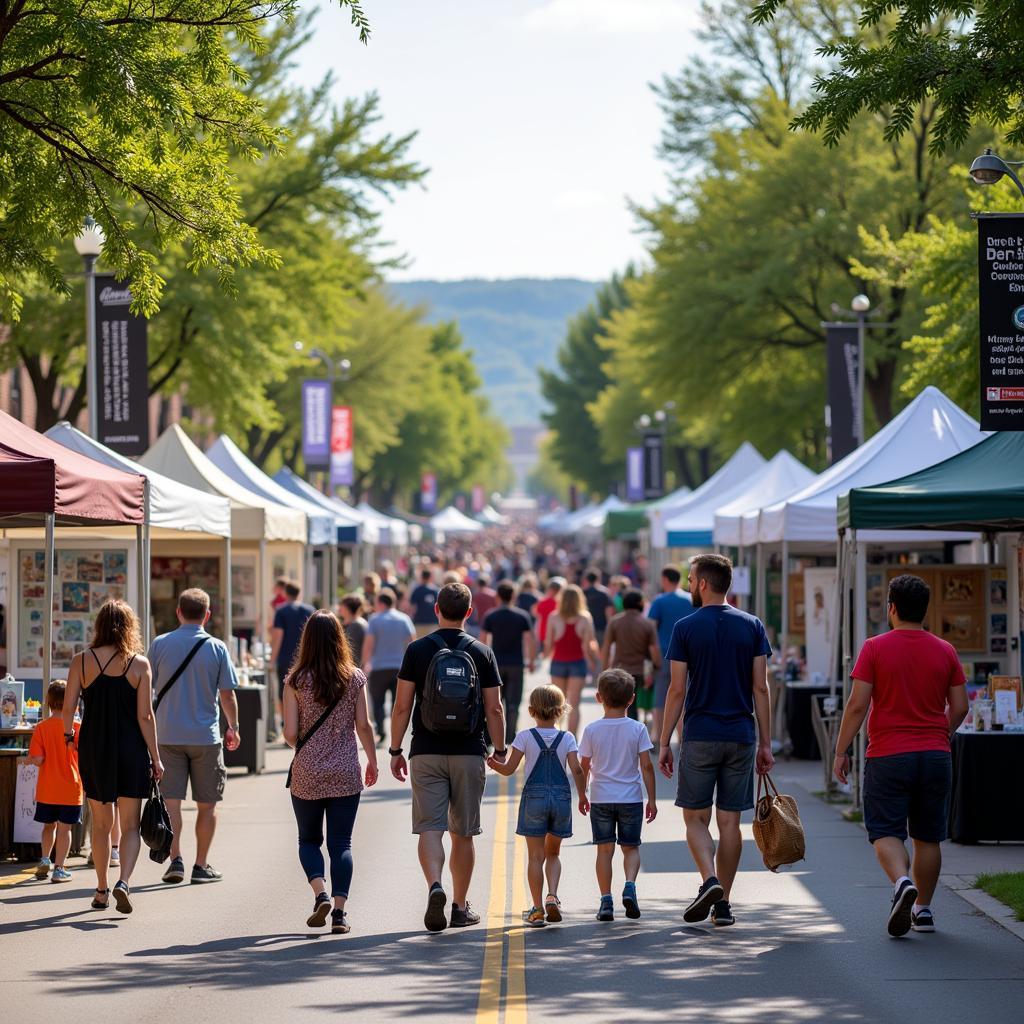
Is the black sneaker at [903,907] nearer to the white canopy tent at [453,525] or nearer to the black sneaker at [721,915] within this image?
the black sneaker at [721,915]

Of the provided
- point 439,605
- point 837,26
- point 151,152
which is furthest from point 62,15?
point 837,26

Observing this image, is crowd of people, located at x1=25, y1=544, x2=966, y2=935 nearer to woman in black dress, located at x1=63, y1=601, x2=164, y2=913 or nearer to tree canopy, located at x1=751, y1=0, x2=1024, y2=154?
woman in black dress, located at x1=63, y1=601, x2=164, y2=913

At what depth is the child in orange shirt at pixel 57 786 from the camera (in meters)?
11.9

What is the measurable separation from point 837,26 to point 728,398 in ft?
28.5

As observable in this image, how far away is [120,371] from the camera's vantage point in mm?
23406

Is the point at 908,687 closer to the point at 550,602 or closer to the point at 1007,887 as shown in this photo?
the point at 1007,887

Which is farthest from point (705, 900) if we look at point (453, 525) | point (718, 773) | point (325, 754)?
point (453, 525)

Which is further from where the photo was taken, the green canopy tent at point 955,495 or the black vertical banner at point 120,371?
the black vertical banner at point 120,371

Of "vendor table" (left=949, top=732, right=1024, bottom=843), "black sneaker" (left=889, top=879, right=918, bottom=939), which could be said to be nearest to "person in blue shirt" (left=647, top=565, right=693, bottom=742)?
"vendor table" (left=949, top=732, right=1024, bottom=843)

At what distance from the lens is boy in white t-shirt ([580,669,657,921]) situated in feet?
32.7

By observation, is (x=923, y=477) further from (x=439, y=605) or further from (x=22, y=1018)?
(x=22, y=1018)

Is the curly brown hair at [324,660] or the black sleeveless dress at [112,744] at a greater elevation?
the curly brown hair at [324,660]

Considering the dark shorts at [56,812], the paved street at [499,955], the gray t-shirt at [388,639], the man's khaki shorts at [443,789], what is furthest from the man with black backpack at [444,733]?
the gray t-shirt at [388,639]

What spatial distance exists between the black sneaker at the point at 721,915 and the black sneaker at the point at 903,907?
2.86 ft
